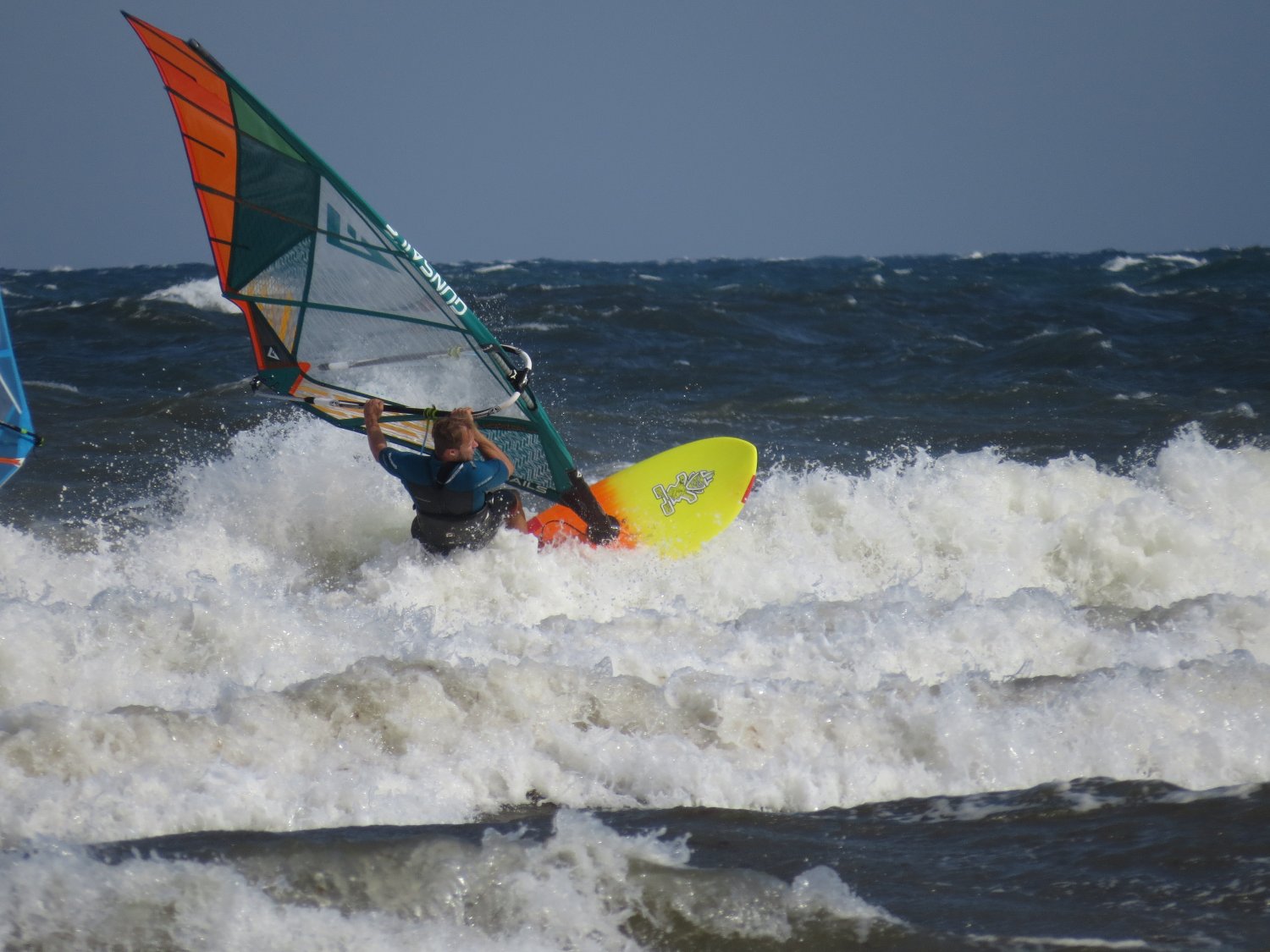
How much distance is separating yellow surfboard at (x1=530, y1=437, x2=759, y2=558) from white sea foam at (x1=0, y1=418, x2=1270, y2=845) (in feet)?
0.48

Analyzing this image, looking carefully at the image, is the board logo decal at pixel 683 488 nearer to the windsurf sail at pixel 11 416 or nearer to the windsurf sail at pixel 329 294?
the windsurf sail at pixel 329 294

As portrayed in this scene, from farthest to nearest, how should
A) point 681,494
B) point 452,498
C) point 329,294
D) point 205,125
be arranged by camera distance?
point 681,494 < point 329,294 < point 452,498 < point 205,125

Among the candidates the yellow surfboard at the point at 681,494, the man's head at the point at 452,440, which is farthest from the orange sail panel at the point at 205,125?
A: the yellow surfboard at the point at 681,494

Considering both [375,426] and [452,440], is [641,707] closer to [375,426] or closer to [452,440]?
[452,440]

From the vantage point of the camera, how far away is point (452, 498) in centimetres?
538

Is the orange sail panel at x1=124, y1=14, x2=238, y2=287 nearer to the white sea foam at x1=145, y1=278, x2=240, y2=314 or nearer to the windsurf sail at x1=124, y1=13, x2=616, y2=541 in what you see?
the windsurf sail at x1=124, y1=13, x2=616, y2=541

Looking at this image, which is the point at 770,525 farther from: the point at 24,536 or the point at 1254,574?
the point at 24,536

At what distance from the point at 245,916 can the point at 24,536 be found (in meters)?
4.24

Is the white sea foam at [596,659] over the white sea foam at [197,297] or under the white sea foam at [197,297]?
under

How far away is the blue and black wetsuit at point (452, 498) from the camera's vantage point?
17.2ft

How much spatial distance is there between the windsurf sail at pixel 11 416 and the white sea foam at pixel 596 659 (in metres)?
0.57

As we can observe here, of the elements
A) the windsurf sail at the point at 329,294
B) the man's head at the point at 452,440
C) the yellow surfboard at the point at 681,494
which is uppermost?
the windsurf sail at the point at 329,294

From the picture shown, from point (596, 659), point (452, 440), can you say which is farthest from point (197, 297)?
point (596, 659)

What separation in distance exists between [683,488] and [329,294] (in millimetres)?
2120
